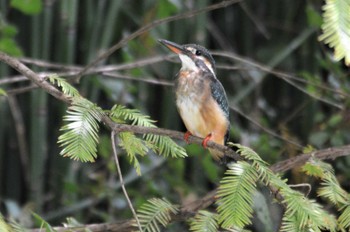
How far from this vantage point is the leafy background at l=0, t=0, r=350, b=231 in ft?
9.26

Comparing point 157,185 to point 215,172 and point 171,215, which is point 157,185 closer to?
point 215,172

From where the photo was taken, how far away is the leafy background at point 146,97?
2822 millimetres

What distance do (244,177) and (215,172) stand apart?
1.43 meters

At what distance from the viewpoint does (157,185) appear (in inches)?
121

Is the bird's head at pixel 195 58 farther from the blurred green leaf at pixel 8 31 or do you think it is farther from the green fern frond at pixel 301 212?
the green fern frond at pixel 301 212

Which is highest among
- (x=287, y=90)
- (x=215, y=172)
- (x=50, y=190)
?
(x=287, y=90)

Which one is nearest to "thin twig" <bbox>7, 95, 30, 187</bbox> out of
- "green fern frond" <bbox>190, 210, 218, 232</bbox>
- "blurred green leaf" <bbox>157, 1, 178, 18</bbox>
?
"blurred green leaf" <bbox>157, 1, 178, 18</bbox>

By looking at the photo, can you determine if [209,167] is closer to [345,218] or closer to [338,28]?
[345,218]

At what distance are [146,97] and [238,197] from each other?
180 centimetres

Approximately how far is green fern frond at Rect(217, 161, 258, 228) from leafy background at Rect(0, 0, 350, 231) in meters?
1.11

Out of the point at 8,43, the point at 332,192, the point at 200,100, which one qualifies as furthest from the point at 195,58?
the point at 332,192

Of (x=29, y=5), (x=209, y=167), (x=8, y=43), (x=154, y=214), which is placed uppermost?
(x=29, y=5)

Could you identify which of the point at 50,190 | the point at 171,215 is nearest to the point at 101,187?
the point at 50,190

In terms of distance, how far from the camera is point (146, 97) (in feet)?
10.4
